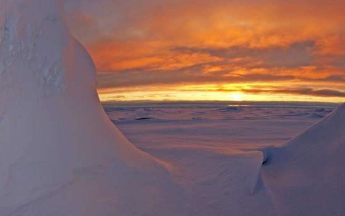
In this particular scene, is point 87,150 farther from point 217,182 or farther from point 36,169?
point 217,182

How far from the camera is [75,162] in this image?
8.39 feet

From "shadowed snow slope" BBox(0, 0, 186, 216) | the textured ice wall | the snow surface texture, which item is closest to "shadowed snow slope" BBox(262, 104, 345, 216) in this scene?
the snow surface texture

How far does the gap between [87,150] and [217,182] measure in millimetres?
1623

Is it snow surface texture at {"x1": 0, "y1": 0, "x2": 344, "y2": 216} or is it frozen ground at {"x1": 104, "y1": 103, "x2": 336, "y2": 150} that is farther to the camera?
frozen ground at {"x1": 104, "y1": 103, "x2": 336, "y2": 150}

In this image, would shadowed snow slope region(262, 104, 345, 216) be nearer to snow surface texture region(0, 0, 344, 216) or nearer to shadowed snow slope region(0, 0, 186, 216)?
snow surface texture region(0, 0, 344, 216)

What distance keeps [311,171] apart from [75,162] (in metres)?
2.93

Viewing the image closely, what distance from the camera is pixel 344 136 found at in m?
3.58

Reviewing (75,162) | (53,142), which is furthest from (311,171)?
(53,142)

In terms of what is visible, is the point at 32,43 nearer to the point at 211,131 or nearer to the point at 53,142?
the point at 53,142

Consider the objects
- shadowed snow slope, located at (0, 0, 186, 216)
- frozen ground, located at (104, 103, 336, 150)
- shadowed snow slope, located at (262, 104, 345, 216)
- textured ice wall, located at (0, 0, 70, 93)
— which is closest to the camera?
shadowed snow slope, located at (0, 0, 186, 216)

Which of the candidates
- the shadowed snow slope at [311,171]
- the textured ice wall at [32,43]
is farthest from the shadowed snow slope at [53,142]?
the shadowed snow slope at [311,171]

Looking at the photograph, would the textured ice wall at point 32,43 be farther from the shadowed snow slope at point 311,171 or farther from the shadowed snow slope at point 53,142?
the shadowed snow slope at point 311,171

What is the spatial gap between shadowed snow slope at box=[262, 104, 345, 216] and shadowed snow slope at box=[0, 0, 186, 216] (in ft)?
4.24

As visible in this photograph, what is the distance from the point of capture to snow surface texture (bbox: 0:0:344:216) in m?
2.29
